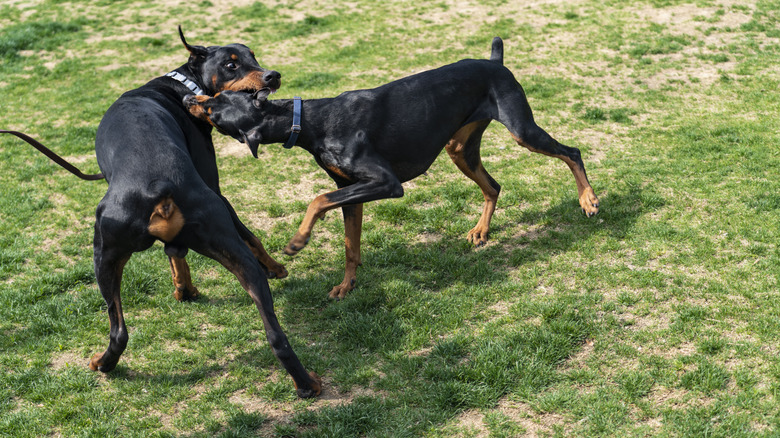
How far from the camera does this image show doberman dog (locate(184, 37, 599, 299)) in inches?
175

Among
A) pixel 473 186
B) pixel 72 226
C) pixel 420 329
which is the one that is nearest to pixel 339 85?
pixel 473 186

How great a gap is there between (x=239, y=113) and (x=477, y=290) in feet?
7.07

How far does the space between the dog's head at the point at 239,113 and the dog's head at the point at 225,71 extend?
534 millimetres

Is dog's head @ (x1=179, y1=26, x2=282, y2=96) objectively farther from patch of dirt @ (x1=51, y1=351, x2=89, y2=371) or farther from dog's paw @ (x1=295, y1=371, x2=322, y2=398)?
dog's paw @ (x1=295, y1=371, x2=322, y2=398)

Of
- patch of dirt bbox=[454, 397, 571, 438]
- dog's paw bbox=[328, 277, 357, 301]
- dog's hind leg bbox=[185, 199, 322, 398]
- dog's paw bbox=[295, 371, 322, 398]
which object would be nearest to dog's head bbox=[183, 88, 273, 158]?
dog's hind leg bbox=[185, 199, 322, 398]

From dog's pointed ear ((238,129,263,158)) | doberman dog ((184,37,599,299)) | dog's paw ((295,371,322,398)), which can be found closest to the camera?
dog's paw ((295,371,322,398))

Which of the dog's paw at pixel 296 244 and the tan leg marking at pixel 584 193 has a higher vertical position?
the dog's paw at pixel 296 244

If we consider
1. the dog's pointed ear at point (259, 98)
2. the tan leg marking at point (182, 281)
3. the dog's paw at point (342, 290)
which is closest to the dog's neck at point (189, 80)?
the dog's pointed ear at point (259, 98)

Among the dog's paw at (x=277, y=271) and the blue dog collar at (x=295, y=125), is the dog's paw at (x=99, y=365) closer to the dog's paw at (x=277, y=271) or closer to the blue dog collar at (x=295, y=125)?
the dog's paw at (x=277, y=271)

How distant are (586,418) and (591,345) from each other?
0.72 m

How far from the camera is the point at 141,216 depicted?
349cm

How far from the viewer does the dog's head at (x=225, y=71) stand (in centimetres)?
503

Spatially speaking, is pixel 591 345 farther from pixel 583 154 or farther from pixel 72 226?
pixel 72 226

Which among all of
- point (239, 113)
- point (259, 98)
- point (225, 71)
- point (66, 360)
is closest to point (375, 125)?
point (259, 98)
